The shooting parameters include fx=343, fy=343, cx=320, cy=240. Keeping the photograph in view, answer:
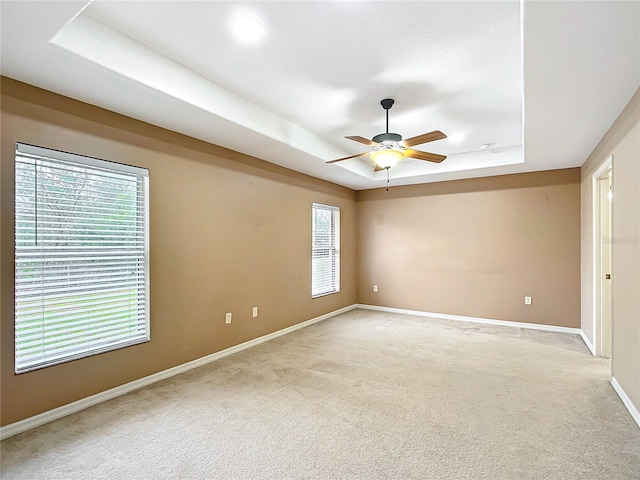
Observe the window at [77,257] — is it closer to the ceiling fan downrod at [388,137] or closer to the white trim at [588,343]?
the ceiling fan downrod at [388,137]

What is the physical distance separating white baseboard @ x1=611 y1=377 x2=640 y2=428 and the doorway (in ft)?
3.36

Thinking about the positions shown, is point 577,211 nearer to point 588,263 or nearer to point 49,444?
point 588,263

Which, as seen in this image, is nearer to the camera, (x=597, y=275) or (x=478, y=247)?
(x=597, y=275)

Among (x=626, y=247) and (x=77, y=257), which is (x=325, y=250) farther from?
(x=626, y=247)

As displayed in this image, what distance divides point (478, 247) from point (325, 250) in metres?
2.53

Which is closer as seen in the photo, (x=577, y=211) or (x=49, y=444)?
(x=49, y=444)

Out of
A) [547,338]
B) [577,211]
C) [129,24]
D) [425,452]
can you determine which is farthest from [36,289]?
[577,211]

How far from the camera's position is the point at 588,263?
4363 mm

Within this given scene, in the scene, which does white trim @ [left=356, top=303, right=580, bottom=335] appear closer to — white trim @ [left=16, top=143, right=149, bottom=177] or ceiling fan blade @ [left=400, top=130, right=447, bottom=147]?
ceiling fan blade @ [left=400, top=130, right=447, bottom=147]

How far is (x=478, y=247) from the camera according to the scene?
18.5 feet

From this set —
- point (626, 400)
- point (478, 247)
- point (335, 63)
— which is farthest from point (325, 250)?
point (626, 400)

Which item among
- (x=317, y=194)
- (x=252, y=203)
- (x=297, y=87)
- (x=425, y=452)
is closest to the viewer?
(x=425, y=452)

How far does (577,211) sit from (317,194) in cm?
382

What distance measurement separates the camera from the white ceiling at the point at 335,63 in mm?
1928
